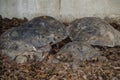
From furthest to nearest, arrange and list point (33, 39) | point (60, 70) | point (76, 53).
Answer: point (33, 39)
point (76, 53)
point (60, 70)

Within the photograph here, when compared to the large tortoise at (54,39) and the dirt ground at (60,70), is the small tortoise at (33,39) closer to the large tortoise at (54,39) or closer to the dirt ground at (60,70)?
the large tortoise at (54,39)

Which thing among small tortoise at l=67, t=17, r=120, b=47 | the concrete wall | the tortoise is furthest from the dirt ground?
the concrete wall

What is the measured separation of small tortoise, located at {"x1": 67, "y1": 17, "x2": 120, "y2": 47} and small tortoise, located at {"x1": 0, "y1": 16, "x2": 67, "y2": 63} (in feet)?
0.69

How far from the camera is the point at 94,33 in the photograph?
14.0ft

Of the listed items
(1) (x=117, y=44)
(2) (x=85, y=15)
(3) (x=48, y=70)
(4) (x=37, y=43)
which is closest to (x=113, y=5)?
(2) (x=85, y=15)

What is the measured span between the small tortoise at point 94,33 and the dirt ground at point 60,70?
0.37 meters

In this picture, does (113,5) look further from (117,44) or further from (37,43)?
(37,43)

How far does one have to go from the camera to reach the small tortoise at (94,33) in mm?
4184

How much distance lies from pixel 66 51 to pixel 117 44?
37.3 inches

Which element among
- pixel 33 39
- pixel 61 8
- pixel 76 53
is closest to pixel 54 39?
pixel 33 39

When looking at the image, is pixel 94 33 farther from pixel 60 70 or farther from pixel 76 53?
pixel 60 70

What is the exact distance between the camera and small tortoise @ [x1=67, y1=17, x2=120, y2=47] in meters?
4.18

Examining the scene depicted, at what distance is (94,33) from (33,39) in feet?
3.30

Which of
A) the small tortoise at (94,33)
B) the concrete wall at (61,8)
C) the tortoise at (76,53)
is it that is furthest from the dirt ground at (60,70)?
the concrete wall at (61,8)
